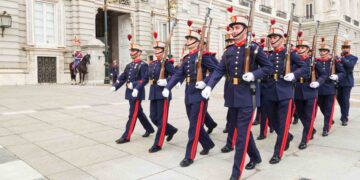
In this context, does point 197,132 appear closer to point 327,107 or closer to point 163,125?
point 163,125

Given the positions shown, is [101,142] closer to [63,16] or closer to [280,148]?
[280,148]

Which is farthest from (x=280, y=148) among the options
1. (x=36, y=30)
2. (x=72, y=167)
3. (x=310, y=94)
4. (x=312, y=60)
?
(x=36, y=30)

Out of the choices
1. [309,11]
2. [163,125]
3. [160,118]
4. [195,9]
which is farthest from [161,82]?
[309,11]

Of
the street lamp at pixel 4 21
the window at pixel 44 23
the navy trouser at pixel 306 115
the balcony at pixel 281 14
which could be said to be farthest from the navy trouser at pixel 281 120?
the balcony at pixel 281 14

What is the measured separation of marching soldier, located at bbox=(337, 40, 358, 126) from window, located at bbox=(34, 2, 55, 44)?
1797 cm

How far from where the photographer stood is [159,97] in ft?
18.2

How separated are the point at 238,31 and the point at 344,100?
4.93 meters

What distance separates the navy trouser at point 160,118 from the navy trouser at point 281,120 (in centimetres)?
171

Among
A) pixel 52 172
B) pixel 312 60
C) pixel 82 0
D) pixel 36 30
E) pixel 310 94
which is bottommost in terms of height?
pixel 52 172

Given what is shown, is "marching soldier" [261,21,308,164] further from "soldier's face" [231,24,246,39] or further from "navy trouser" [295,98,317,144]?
"soldier's face" [231,24,246,39]

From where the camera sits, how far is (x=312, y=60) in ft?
21.0

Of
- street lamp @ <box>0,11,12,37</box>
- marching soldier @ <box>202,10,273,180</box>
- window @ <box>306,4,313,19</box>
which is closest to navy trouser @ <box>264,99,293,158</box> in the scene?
marching soldier @ <box>202,10,273,180</box>

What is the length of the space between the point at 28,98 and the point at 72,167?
8.78 meters

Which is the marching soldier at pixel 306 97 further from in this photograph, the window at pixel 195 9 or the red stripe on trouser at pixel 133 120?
the window at pixel 195 9
